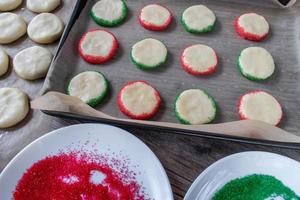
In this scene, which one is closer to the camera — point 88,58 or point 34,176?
point 34,176

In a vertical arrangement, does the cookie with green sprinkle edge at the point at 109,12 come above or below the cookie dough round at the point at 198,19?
below

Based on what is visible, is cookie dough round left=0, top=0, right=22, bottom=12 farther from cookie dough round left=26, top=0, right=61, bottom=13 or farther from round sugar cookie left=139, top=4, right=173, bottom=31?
round sugar cookie left=139, top=4, right=173, bottom=31

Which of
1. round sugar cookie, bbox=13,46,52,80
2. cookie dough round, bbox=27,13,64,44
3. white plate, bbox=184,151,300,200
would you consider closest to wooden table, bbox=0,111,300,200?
white plate, bbox=184,151,300,200

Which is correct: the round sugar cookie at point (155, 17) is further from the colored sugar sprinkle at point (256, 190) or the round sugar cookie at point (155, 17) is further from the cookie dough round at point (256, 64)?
the colored sugar sprinkle at point (256, 190)

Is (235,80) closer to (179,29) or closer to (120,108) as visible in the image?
(179,29)

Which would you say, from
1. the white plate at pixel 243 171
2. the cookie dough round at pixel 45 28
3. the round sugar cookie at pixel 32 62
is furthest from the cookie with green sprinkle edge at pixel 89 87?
the white plate at pixel 243 171

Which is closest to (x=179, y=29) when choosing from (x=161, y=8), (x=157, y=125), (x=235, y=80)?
(x=161, y=8)
